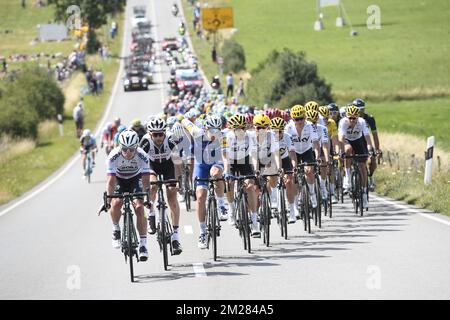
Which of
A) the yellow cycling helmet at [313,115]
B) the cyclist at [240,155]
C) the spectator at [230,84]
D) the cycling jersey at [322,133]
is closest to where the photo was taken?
the cyclist at [240,155]

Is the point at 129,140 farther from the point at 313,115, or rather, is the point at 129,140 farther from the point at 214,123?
the point at 313,115

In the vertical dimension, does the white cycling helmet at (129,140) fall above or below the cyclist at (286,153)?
above

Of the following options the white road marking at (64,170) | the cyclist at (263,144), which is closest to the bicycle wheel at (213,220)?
the cyclist at (263,144)

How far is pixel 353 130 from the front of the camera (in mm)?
21078

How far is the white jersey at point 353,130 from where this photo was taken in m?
20.9

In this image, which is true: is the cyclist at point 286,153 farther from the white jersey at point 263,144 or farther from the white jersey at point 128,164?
the white jersey at point 128,164

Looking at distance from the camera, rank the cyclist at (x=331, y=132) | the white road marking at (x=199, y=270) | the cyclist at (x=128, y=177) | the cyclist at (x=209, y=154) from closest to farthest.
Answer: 1. the white road marking at (x=199, y=270)
2. the cyclist at (x=128, y=177)
3. the cyclist at (x=209, y=154)
4. the cyclist at (x=331, y=132)

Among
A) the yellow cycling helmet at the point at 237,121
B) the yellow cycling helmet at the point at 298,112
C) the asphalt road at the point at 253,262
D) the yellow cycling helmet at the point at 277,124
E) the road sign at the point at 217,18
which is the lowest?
the asphalt road at the point at 253,262

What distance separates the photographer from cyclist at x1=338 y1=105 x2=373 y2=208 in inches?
816

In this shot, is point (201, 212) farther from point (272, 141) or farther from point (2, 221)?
point (2, 221)

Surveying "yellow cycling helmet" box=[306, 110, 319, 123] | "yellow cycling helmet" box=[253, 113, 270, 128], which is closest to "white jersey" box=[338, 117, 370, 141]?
"yellow cycling helmet" box=[306, 110, 319, 123]

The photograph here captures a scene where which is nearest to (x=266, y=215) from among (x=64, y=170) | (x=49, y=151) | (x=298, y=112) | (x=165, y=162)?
(x=165, y=162)

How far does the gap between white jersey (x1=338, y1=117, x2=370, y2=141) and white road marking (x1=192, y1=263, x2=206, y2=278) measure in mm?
6356

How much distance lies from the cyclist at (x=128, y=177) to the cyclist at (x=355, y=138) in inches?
259
